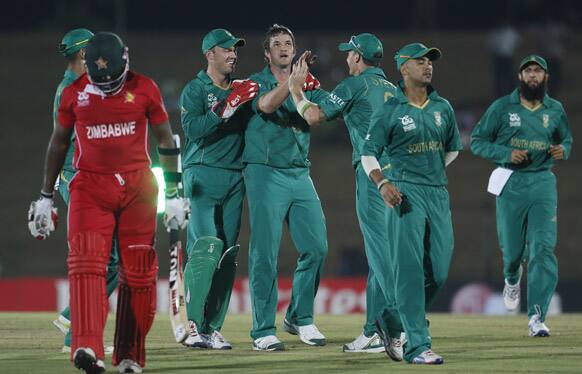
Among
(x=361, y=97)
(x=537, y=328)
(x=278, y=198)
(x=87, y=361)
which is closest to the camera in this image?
(x=87, y=361)

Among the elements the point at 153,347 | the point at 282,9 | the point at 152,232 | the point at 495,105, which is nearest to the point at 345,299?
the point at 495,105

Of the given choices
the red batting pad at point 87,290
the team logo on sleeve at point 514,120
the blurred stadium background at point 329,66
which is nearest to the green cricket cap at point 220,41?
the team logo on sleeve at point 514,120

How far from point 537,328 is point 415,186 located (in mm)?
3117

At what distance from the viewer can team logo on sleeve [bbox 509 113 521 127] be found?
12109mm

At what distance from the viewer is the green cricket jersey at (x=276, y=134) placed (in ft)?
34.0

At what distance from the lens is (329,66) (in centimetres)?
3195

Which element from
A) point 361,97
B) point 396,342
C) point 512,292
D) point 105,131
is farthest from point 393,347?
point 512,292

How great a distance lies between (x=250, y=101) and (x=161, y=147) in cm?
204

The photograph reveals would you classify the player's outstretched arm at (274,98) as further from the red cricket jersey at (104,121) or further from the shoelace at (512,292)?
the shoelace at (512,292)

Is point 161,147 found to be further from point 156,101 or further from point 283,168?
point 283,168

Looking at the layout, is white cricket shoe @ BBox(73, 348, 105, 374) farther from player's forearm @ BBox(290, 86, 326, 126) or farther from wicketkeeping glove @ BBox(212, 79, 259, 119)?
wicketkeeping glove @ BBox(212, 79, 259, 119)

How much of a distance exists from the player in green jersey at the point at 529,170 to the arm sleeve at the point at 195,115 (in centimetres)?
290

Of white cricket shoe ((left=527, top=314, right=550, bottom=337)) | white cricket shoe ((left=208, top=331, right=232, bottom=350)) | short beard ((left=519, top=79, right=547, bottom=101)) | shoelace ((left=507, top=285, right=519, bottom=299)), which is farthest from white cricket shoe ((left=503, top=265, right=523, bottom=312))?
white cricket shoe ((left=208, top=331, right=232, bottom=350))

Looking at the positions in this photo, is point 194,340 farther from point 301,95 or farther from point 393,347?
point 301,95
